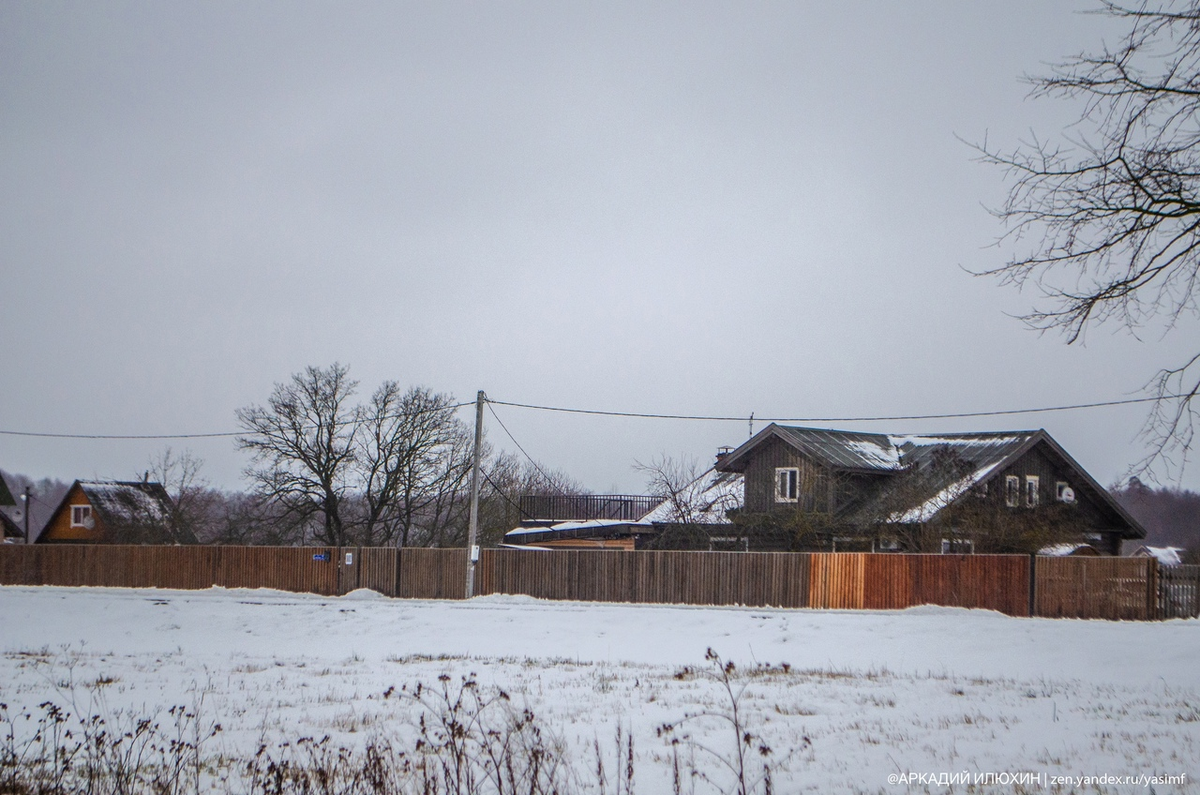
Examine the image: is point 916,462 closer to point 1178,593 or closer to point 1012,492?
point 1012,492

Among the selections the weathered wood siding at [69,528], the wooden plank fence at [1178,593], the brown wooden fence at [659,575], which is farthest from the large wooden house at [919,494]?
the weathered wood siding at [69,528]

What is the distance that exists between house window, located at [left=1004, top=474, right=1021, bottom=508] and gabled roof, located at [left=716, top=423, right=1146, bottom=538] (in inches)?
34.3

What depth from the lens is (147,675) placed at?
13836 mm

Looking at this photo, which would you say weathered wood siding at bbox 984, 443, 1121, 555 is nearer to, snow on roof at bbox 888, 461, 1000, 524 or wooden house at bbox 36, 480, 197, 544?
snow on roof at bbox 888, 461, 1000, 524

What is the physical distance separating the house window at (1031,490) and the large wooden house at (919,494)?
0.05 meters

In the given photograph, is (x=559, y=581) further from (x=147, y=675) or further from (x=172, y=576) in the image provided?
(x=147, y=675)

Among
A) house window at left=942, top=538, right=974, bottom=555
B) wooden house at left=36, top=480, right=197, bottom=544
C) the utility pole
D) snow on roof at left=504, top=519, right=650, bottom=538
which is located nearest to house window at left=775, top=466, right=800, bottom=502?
snow on roof at left=504, top=519, right=650, bottom=538

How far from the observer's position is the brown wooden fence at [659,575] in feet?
83.8

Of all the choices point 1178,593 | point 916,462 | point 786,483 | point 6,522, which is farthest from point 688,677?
point 6,522

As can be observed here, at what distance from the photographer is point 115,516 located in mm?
56062

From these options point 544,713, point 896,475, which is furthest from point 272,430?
point 544,713

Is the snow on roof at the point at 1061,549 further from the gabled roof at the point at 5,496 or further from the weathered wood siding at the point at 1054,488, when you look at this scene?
the gabled roof at the point at 5,496

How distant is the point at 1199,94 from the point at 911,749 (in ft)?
16.9

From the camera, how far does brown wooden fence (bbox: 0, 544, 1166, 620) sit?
25.5 meters
